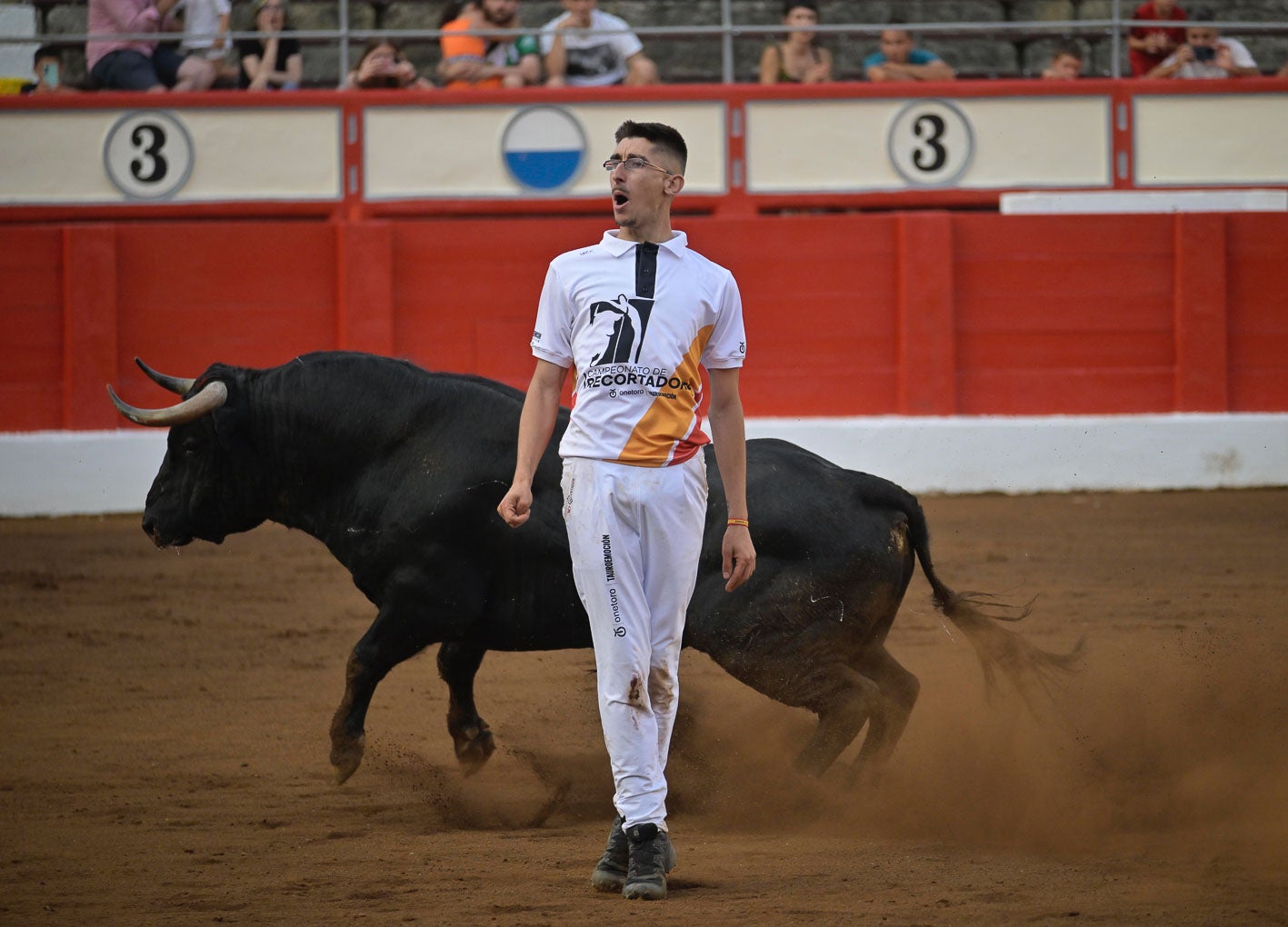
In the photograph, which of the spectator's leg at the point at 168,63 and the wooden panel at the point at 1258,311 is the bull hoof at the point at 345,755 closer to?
the spectator's leg at the point at 168,63

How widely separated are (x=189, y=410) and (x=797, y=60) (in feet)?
23.7

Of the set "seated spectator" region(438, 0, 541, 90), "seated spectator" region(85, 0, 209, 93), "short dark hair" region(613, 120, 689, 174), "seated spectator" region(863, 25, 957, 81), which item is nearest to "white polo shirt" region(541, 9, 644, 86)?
"seated spectator" region(438, 0, 541, 90)

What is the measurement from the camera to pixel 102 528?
394 inches

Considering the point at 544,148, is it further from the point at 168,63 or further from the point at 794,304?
the point at 168,63

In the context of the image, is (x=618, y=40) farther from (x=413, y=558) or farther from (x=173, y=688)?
→ (x=413, y=558)

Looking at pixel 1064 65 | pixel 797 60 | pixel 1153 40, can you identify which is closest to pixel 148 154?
pixel 797 60

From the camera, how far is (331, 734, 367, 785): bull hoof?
4543 millimetres

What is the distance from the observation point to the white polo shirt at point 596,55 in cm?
1096

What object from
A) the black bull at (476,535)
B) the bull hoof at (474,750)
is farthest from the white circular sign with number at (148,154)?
the bull hoof at (474,750)

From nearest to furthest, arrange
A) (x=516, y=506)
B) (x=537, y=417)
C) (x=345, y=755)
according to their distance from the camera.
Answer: (x=516, y=506), (x=537, y=417), (x=345, y=755)

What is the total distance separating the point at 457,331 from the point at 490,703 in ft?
17.5

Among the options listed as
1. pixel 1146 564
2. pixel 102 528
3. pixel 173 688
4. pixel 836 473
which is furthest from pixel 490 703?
pixel 102 528

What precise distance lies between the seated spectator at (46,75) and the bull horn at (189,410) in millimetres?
6841

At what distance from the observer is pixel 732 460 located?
3674 millimetres
